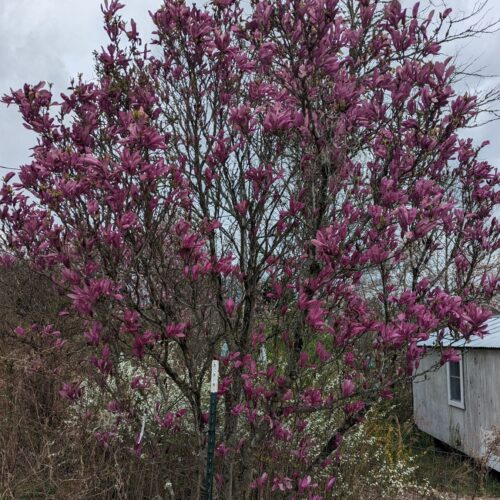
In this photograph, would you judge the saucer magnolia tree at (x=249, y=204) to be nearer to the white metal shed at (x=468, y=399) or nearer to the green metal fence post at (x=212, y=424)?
the green metal fence post at (x=212, y=424)

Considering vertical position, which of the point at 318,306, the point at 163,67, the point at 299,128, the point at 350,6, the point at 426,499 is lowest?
the point at 426,499

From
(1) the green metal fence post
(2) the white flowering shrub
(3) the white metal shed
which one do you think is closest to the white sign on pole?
(1) the green metal fence post

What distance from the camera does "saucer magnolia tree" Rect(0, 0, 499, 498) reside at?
288 cm

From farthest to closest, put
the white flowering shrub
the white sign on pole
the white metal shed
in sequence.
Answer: the white metal shed → the white flowering shrub → the white sign on pole

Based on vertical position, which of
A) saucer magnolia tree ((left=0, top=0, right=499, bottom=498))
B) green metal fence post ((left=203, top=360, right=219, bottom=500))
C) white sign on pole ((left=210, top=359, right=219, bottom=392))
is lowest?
green metal fence post ((left=203, top=360, right=219, bottom=500))

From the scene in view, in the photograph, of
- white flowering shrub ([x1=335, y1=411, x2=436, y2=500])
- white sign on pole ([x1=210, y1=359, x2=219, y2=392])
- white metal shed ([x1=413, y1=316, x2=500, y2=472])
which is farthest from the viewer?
white metal shed ([x1=413, y1=316, x2=500, y2=472])

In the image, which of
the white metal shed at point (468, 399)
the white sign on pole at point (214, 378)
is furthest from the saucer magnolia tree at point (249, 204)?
the white metal shed at point (468, 399)

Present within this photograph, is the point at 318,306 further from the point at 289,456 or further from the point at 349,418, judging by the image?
the point at 289,456

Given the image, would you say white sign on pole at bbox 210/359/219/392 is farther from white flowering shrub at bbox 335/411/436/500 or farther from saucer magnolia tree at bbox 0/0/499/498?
white flowering shrub at bbox 335/411/436/500

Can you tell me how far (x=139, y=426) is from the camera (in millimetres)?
3488

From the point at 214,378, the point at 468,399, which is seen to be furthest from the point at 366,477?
the point at 468,399

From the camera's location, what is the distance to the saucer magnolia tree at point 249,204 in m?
2.88

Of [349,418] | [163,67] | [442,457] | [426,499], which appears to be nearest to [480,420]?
[442,457]

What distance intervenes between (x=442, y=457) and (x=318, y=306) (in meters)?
7.45
